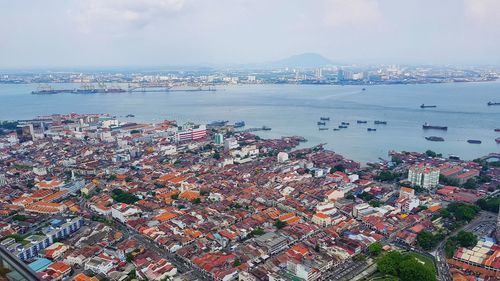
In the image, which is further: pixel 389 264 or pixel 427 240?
pixel 427 240

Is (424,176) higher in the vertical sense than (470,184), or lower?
higher

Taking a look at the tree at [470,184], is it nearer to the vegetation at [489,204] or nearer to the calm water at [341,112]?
the vegetation at [489,204]

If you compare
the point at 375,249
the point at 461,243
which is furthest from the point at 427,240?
the point at 375,249

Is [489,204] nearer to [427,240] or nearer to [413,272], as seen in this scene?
[427,240]

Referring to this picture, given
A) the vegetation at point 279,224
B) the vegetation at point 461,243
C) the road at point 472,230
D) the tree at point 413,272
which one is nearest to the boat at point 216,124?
the vegetation at point 279,224

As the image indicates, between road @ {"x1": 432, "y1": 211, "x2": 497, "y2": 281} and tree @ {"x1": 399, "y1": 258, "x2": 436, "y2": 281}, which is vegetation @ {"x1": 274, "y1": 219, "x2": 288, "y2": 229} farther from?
road @ {"x1": 432, "y1": 211, "x2": 497, "y2": 281}

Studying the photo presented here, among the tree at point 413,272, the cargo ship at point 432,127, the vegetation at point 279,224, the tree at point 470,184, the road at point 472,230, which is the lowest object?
the road at point 472,230

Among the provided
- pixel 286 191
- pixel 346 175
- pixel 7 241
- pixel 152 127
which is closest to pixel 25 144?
pixel 152 127

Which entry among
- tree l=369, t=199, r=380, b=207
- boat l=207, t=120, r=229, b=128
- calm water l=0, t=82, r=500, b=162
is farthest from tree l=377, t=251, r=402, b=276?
boat l=207, t=120, r=229, b=128
